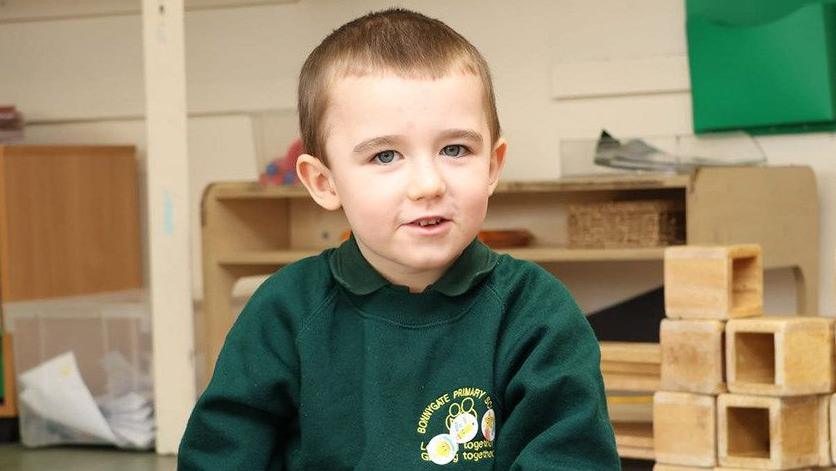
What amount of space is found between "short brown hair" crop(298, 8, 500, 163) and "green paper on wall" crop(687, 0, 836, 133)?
210cm

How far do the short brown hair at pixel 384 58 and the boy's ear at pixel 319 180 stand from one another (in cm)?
1

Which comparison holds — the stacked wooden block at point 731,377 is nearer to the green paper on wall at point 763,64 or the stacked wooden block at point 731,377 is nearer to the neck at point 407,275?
the green paper on wall at point 763,64

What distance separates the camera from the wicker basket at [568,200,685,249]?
296 centimetres

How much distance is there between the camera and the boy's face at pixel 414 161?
112 cm

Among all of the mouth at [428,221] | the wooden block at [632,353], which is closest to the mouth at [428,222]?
the mouth at [428,221]

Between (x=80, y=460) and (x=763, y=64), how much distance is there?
6.60 feet

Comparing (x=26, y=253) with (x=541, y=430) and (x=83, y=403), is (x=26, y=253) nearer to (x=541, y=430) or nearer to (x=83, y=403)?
(x=83, y=403)

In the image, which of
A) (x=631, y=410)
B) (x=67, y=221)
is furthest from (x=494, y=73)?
(x=67, y=221)

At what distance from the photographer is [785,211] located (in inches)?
A: 118

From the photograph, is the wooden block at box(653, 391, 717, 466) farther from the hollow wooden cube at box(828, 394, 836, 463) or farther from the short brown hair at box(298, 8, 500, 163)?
the short brown hair at box(298, 8, 500, 163)

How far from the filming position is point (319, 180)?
1.26m

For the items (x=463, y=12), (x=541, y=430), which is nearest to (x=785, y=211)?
(x=463, y=12)

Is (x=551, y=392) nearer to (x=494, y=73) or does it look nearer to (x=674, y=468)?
(x=674, y=468)

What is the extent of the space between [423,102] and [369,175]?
0.09 metres
